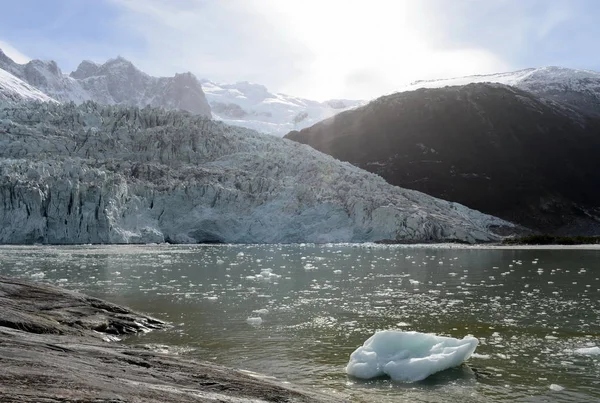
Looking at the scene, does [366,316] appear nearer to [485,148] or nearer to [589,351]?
[589,351]

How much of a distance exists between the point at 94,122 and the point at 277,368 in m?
61.2

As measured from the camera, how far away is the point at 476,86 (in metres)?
138

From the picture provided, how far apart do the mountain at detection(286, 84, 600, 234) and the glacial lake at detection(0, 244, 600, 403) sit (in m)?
80.6

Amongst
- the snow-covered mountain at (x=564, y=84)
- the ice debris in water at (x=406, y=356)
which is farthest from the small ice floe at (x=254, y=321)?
the snow-covered mountain at (x=564, y=84)

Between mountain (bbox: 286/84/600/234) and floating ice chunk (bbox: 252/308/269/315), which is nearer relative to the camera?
floating ice chunk (bbox: 252/308/269/315)

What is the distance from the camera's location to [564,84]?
520 ft

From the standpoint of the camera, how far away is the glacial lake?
8.36 m

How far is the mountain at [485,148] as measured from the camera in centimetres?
10344

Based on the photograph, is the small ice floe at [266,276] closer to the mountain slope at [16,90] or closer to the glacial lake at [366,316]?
the glacial lake at [366,316]

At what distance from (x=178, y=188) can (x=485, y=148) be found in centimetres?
8833

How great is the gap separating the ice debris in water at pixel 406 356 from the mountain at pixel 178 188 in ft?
138

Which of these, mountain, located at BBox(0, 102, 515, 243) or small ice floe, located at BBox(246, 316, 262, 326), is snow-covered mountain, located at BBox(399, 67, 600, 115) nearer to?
mountain, located at BBox(0, 102, 515, 243)

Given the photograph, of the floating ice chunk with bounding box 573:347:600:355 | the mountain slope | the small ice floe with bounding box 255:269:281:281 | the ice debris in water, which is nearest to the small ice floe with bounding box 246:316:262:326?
the ice debris in water

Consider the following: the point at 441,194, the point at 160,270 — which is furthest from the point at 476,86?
the point at 160,270
